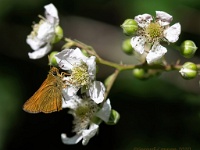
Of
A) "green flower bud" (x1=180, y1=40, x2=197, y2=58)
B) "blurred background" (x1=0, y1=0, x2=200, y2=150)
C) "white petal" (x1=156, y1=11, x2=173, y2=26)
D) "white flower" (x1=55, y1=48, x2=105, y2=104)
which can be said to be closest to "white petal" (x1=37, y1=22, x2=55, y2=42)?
"white flower" (x1=55, y1=48, x2=105, y2=104)

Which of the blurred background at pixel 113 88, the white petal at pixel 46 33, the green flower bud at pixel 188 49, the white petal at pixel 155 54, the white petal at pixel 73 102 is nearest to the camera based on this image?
the white petal at pixel 155 54

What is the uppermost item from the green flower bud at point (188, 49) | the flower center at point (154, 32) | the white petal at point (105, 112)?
the flower center at point (154, 32)

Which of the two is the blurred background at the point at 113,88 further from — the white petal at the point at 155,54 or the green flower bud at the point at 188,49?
the white petal at the point at 155,54

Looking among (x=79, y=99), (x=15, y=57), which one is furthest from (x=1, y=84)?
(x=79, y=99)

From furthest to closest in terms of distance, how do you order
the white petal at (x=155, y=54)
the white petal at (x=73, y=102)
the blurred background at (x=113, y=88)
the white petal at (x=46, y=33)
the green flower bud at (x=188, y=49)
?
the blurred background at (x=113, y=88) → the white petal at (x=46, y=33) → the white petal at (x=73, y=102) → the green flower bud at (x=188, y=49) → the white petal at (x=155, y=54)

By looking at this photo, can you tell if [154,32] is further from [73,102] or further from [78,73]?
[73,102]

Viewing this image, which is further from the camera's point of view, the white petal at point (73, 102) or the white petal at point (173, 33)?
the white petal at point (73, 102)

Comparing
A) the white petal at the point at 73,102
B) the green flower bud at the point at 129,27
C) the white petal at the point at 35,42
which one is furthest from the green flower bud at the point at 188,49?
the white petal at the point at 35,42

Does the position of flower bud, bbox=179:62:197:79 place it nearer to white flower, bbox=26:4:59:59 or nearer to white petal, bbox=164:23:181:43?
white petal, bbox=164:23:181:43
